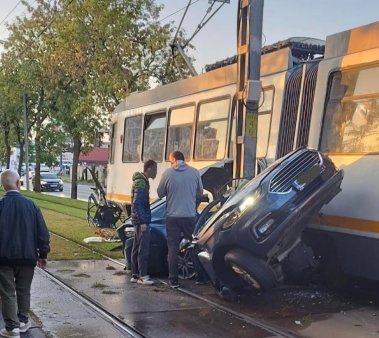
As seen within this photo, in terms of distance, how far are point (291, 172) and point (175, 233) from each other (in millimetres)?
1990

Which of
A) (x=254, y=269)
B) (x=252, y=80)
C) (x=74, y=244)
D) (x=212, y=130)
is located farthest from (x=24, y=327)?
(x=74, y=244)

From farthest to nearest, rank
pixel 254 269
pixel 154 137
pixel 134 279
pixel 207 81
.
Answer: pixel 154 137, pixel 207 81, pixel 134 279, pixel 254 269

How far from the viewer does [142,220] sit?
870cm

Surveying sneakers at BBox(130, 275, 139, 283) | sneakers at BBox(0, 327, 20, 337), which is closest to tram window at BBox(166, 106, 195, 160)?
sneakers at BBox(130, 275, 139, 283)

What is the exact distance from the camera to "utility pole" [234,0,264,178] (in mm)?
9180

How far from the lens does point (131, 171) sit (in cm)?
1528

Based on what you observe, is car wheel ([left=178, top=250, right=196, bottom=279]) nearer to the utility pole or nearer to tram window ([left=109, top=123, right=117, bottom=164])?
the utility pole

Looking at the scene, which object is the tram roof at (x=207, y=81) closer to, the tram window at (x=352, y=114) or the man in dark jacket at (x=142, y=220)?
the tram window at (x=352, y=114)

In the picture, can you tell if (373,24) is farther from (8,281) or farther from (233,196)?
(8,281)

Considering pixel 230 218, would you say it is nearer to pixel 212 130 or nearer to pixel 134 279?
pixel 134 279

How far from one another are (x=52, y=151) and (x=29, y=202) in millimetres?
32165

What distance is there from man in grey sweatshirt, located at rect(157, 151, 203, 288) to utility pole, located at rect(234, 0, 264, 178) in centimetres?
101

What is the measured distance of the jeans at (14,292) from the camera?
233 inches

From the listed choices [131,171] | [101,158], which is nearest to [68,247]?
[131,171]
